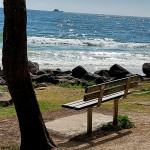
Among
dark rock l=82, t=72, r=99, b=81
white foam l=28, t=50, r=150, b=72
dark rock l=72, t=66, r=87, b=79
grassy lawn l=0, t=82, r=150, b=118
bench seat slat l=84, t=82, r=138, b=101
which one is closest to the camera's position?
bench seat slat l=84, t=82, r=138, b=101

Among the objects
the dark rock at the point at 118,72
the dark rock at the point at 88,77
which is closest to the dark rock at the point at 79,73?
the dark rock at the point at 88,77

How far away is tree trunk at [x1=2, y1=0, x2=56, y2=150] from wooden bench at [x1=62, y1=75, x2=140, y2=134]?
1349 mm

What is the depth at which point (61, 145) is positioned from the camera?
8164 millimetres

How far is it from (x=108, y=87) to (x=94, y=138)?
1320 millimetres

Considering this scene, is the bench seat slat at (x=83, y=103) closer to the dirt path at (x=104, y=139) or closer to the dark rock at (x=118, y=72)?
the dirt path at (x=104, y=139)

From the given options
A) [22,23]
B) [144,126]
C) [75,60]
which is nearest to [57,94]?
[144,126]

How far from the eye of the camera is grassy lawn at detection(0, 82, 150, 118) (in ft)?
41.2

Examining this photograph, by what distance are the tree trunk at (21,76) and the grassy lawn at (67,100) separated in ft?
14.0

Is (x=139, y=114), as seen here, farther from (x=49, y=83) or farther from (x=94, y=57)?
(x=94, y=57)

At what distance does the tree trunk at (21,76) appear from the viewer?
679 centimetres

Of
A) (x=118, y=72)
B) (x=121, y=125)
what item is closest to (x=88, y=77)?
(x=118, y=72)

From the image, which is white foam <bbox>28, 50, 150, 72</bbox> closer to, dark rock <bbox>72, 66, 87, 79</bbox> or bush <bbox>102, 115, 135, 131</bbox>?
dark rock <bbox>72, 66, 87, 79</bbox>

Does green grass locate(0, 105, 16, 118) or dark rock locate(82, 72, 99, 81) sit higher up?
green grass locate(0, 105, 16, 118)

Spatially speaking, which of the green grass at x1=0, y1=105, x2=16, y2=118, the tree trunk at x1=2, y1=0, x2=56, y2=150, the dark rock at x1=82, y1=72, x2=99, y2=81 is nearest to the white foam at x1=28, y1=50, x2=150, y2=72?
the dark rock at x1=82, y1=72, x2=99, y2=81
